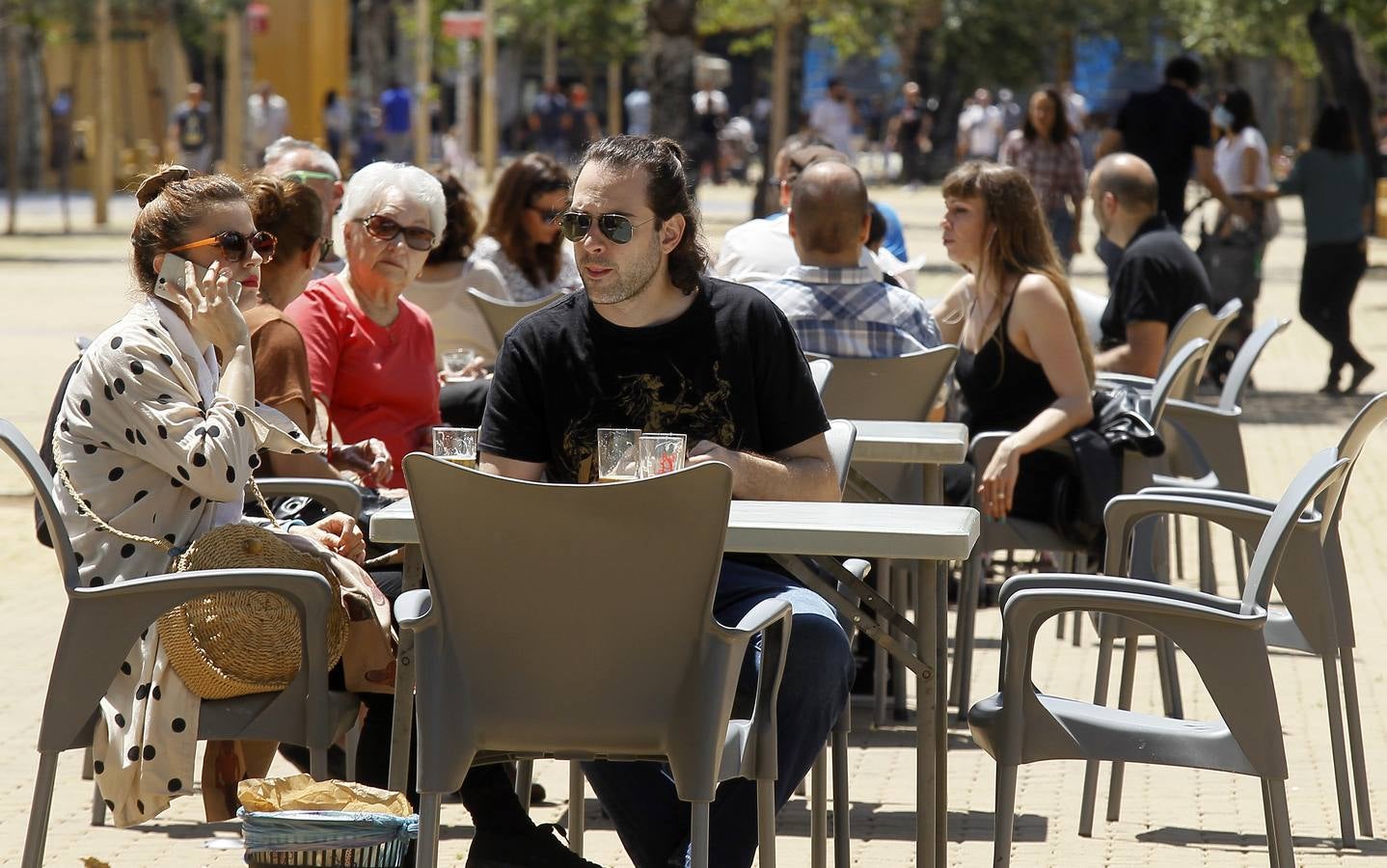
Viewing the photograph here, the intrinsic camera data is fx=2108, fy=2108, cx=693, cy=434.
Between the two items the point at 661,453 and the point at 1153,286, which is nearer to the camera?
the point at 661,453

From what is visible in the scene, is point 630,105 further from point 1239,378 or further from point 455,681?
point 455,681

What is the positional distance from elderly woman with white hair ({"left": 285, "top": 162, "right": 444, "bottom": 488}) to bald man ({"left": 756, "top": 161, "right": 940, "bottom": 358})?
3.45ft

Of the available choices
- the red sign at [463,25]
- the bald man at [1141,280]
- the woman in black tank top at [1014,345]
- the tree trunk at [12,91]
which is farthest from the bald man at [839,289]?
the red sign at [463,25]

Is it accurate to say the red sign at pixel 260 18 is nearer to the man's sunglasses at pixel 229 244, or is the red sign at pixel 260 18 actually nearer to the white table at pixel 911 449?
the white table at pixel 911 449

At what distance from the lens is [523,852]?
402cm

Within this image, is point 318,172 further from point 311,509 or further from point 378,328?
point 311,509

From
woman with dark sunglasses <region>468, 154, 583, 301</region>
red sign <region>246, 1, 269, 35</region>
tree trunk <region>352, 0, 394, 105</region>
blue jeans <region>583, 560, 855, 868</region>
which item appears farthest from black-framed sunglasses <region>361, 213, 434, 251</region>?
tree trunk <region>352, 0, 394, 105</region>

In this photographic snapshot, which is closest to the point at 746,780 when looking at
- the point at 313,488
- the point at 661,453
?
the point at 661,453

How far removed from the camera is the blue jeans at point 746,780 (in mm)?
3793

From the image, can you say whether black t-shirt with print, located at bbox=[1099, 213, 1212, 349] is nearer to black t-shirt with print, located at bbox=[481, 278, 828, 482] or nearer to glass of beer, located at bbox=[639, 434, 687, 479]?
black t-shirt with print, located at bbox=[481, 278, 828, 482]

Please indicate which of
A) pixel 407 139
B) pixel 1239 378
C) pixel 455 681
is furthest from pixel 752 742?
pixel 407 139

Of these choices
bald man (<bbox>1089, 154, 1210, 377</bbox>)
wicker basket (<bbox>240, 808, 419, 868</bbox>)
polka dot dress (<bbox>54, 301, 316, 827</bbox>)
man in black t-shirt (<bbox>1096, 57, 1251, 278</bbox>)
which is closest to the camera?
wicker basket (<bbox>240, 808, 419, 868</bbox>)

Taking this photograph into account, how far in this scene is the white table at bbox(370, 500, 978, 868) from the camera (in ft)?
12.0

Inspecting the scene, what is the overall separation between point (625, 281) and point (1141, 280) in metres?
4.24
